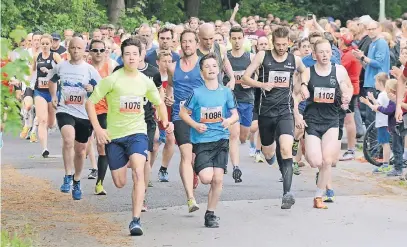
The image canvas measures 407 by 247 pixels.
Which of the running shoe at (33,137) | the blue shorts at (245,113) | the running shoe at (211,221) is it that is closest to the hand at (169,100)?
the running shoe at (211,221)

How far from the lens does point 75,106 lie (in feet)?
43.7

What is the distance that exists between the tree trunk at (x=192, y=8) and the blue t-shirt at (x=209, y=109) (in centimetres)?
3129

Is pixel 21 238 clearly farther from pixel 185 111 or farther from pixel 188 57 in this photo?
pixel 188 57

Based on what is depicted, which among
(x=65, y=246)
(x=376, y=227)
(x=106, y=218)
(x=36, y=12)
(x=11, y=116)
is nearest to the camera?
(x=11, y=116)

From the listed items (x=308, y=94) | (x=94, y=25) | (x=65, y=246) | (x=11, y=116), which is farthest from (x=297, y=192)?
(x=94, y=25)

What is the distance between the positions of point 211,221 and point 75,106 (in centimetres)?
301

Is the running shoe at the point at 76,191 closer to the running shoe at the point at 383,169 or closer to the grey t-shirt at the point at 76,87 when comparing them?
the grey t-shirt at the point at 76,87

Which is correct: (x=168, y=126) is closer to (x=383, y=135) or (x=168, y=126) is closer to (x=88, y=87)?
(x=88, y=87)

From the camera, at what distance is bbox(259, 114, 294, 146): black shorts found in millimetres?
12539

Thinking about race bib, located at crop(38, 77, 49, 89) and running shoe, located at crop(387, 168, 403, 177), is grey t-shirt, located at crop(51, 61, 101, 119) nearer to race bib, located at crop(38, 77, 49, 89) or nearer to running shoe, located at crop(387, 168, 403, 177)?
running shoe, located at crop(387, 168, 403, 177)

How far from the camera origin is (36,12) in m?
30.6

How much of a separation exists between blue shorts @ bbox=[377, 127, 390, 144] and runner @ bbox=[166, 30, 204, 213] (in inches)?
167

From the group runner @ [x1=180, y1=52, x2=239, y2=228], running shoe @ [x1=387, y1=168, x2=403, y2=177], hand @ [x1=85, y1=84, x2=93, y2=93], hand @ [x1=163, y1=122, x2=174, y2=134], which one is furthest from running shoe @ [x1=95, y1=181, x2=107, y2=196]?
running shoe @ [x1=387, y1=168, x2=403, y2=177]

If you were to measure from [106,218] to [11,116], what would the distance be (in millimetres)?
3233
